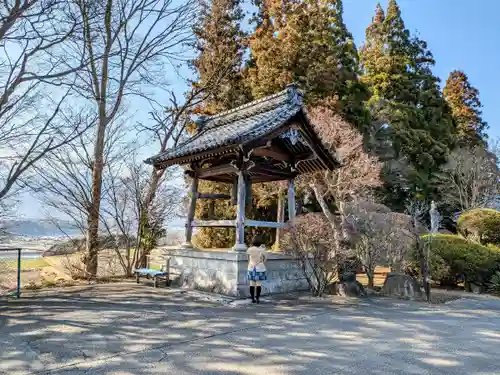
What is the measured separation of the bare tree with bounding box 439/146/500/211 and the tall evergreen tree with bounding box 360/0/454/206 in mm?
837

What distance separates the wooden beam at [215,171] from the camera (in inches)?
308

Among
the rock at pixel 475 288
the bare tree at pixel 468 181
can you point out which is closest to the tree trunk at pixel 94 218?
the rock at pixel 475 288

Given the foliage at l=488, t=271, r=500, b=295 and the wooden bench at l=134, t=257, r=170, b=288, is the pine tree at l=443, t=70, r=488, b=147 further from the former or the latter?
the wooden bench at l=134, t=257, r=170, b=288

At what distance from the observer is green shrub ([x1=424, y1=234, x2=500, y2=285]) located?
30.4 feet

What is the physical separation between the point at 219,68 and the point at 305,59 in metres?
3.79

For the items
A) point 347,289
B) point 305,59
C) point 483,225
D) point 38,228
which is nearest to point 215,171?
point 347,289

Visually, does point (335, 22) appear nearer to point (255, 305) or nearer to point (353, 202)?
point (353, 202)

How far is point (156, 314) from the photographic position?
18.2ft

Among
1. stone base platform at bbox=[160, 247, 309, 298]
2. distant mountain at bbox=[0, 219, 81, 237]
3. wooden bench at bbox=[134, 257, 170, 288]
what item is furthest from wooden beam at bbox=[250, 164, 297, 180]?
distant mountain at bbox=[0, 219, 81, 237]

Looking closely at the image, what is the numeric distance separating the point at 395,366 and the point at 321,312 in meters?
2.39

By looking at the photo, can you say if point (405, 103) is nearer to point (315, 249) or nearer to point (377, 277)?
point (377, 277)

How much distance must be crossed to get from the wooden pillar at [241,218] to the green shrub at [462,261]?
5185mm

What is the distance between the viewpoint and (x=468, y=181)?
19.6 metres

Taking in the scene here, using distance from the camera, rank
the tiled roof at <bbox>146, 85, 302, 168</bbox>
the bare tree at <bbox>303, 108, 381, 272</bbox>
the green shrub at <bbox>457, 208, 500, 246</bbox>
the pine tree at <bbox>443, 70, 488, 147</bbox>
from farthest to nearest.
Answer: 1. the pine tree at <bbox>443, 70, 488, 147</bbox>
2. the bare tree at <bbox>303, 108, 381, 272</bbox>
3. the green shrub at <bbox>457, 208, 500, 246</bbox>
4. the tiled roof at <bbox>146, 85, 302, 168</bbox>
